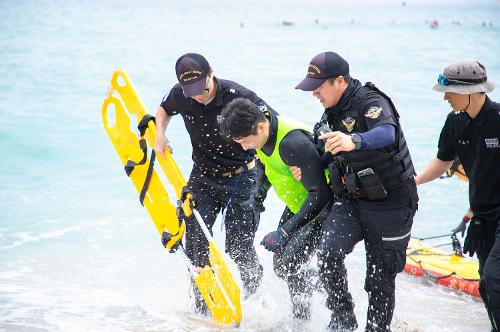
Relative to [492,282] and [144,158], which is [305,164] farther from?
[144,158]

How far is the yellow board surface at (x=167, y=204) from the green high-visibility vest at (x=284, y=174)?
714 millimetres

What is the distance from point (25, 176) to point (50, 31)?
97.1 feet

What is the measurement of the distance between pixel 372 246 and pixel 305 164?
70 cm

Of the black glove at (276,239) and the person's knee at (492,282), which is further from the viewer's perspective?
the black glove at (276,239)

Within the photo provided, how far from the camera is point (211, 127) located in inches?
216

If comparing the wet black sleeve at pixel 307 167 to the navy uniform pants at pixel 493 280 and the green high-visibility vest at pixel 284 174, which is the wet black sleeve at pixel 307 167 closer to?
the green high-visibility vest at pixel 284 174

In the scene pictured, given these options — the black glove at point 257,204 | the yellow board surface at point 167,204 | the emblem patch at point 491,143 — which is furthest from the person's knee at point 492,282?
the black glove at point 257,204

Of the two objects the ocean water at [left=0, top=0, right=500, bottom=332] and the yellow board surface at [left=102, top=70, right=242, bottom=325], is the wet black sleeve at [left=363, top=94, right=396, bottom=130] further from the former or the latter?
the ocean water at [left=0, top=0, right=500, bottom=332]

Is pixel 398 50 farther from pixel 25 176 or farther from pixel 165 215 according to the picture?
pixel 165 215

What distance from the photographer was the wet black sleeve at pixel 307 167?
4.55 metres

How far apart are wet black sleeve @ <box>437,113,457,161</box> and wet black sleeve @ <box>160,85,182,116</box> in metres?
2.10

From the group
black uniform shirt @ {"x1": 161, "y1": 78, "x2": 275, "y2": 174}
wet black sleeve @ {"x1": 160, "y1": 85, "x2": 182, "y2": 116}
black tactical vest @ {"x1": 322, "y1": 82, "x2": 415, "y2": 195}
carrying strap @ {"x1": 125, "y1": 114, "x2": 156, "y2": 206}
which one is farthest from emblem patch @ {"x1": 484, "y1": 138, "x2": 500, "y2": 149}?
carrying strap @ {"x1": 125, "y1": 114, "x2": 156, "y2": 206}

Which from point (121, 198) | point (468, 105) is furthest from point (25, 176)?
point (468, 105)

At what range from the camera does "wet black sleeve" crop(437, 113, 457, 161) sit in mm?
4656
